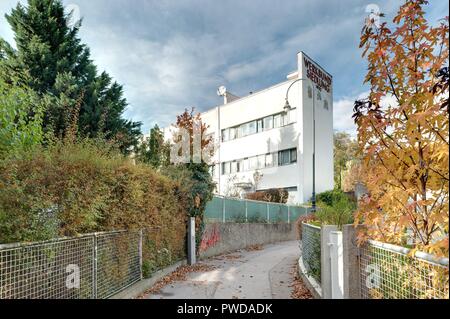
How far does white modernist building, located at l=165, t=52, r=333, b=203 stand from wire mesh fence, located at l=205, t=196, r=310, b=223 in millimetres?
3722

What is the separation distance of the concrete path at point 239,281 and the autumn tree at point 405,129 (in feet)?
12.0

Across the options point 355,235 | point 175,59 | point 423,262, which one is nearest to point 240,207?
point 175,59

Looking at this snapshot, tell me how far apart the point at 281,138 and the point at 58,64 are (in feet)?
54.2

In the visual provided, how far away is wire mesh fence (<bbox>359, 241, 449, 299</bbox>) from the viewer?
2.81 m

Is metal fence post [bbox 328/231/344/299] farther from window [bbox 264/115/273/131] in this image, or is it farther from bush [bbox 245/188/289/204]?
window [bbox 264/115/273/131]

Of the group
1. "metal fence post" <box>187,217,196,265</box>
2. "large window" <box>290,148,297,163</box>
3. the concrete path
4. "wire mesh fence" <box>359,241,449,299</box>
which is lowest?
the concrete path

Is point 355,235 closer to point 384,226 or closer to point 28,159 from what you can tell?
point 384,226

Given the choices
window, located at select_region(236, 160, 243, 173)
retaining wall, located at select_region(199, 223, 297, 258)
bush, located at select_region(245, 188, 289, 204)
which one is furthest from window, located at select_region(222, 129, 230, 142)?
retaining wall, located at select_region(199, 223, 297, 258)

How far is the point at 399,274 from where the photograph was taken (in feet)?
11.3

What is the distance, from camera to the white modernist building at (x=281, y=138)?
2534cm

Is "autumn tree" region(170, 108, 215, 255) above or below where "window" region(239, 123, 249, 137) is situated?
below

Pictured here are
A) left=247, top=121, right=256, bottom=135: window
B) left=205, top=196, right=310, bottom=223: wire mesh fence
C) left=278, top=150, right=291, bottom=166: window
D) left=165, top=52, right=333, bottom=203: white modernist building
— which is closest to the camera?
left=205, top=196, right=310, bottom=223: wire mesh fence

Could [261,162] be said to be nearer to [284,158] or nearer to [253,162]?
[253,162]

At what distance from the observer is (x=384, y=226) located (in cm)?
394
